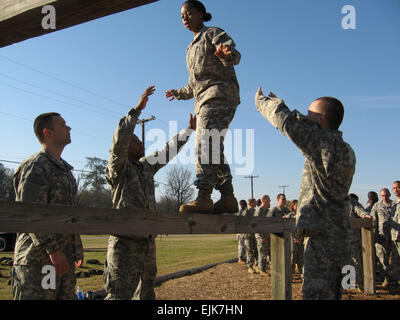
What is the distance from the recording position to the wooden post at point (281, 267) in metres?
4.86

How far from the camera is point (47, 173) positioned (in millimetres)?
3166

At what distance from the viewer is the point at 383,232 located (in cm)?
916

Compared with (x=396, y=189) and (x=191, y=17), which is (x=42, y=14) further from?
(x=396, y=189)

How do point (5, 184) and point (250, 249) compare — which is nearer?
point (250, 249)

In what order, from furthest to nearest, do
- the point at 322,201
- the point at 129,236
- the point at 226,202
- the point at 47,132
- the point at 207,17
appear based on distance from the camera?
the point at 207,17
the point at 226,202
the point at 129,236
the point at 47,132
the point at 322,201

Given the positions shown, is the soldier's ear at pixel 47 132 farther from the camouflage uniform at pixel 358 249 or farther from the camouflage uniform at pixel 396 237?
the camouflage uniform at pixel 396 237

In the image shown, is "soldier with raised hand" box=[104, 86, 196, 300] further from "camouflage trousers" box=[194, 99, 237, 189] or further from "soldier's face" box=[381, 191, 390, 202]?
"soldier's face" box=[381, 191, 390, 202]

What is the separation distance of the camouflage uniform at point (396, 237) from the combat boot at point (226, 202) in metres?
6.79

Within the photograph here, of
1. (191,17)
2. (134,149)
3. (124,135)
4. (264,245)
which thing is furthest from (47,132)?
(264,245)

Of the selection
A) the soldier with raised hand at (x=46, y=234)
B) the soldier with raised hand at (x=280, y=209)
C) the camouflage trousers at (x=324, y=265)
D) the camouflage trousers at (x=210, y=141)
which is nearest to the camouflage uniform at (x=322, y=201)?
the camouflage trousers at (x=324, y=265)

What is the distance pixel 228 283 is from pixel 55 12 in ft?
26.4

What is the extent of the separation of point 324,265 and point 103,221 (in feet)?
5.46

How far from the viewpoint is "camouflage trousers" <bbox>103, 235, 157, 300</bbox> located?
134 inches
